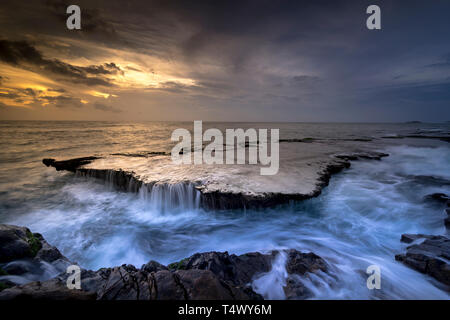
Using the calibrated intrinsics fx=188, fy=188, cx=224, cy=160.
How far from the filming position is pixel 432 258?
3.92 metres

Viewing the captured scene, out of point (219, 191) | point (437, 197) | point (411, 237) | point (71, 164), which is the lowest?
point (411, 237)

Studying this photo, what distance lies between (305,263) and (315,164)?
7.64 m

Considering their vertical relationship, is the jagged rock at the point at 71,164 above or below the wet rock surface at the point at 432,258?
above

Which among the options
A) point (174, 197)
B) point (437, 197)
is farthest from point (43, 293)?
point (437, 197)

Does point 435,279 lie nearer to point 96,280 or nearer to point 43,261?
point 96,280

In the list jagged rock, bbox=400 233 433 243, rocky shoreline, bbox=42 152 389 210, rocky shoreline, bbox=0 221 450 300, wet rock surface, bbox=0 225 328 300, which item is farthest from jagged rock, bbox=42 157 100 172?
jagged rock, bbox=400 233 433 243

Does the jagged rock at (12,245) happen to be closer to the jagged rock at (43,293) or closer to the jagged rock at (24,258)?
the jagged rock at (24,258)

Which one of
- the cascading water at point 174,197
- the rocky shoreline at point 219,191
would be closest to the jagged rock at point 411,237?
the rocky shoreline at point 219,191

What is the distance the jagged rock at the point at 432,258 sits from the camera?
12.1 feet

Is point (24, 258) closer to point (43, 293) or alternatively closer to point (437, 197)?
point (43, 293)

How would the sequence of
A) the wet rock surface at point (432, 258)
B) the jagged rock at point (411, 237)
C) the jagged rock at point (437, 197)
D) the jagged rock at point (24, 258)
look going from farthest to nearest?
the jagged rock at point (437, 197), the jagged rock at point (411, 237), the wet rock surface at point (432, 258), the jagged rock at point (24, 258)

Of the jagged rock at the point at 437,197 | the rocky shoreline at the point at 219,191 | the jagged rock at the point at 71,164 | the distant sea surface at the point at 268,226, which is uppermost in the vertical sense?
the jagged rock at the point at 71,164

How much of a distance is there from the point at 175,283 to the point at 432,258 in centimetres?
518
